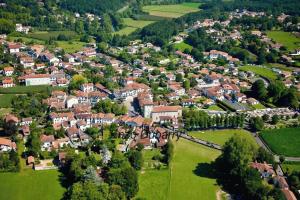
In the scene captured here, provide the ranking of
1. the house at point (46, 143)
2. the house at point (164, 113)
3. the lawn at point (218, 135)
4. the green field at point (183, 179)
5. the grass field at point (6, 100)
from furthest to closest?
the grass field at point (6, 100) → the house at point (164, 113) → the lawn at point (218, 135) → the house at point (46, 143) → the green field at point (183, 179)

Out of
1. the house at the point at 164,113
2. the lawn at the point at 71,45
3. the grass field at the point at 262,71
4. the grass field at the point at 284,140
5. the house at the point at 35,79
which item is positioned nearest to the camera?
the grass field at the point at 284,140

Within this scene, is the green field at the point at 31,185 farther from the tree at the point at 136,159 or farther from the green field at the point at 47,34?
the green field at the point at 47,34

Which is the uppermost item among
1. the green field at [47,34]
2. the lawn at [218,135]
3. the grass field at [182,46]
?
the green field at [47,34]

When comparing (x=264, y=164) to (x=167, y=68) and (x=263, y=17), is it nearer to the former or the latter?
(x=167, y=68)

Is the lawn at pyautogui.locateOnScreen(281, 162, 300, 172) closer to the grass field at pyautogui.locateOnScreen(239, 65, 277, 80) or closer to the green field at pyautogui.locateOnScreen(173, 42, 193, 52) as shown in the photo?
the grass field at pyautogui.locateOnScreen(239, 65, 277, 80)

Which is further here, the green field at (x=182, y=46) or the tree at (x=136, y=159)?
the green field at (x=182, y=46)

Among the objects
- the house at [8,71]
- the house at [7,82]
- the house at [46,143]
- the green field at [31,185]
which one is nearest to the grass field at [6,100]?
the house at [7,82]

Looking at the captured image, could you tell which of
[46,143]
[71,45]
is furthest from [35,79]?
[71,45]
